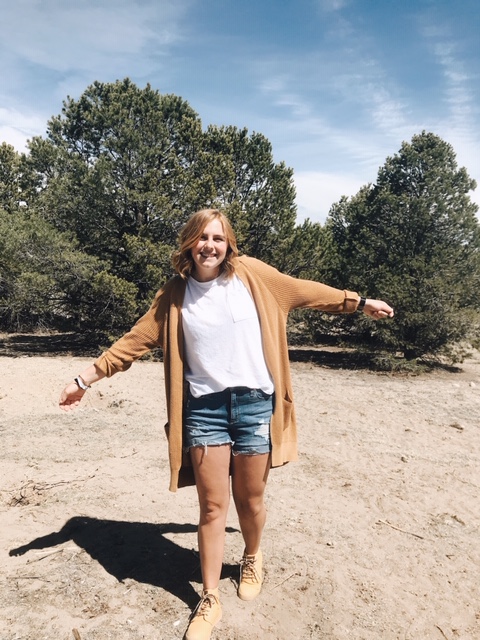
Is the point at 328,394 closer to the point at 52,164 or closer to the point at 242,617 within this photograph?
the point at 242,617

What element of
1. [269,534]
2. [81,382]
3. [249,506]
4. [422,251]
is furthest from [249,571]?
[422,251]

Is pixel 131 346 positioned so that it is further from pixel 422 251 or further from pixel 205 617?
pixel 422 251

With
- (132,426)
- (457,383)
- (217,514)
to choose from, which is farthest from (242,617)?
(457,383)

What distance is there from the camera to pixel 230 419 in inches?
89.0

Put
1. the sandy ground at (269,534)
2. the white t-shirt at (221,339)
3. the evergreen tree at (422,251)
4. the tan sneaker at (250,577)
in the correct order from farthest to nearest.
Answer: the evergreen tree at (422,251) < the tan sneaker at (250,577) < the sandy ground at (269,534) < the white t-shirt at (221,339)

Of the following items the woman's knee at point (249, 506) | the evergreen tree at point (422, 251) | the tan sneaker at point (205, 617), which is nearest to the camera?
the tan sneaker at point (205, 617)

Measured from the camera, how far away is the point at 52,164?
1225cm

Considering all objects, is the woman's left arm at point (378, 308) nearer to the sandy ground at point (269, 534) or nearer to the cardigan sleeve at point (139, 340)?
the cardigan sleeve at point (139, 340)

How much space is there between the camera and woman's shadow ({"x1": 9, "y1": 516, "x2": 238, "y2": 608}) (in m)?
2.87

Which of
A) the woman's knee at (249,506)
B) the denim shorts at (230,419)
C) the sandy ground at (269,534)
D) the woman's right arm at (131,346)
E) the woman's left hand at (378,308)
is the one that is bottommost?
the sandy ground at (269,534)

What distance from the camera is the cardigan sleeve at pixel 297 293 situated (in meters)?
2.43

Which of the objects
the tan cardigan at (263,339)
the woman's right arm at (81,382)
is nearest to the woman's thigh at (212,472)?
the tan cardigan at (263,339)

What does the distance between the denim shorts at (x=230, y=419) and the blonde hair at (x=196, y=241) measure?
55 cm

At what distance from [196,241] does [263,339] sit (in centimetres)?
53
